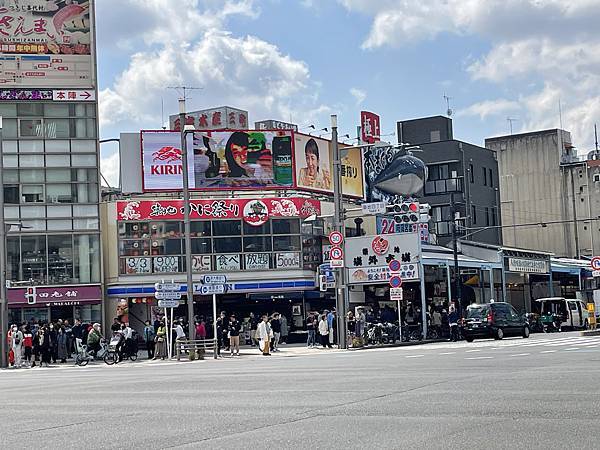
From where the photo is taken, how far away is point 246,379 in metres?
21.4

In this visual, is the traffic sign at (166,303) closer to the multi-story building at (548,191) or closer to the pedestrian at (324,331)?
the pedestrian at (324,331)

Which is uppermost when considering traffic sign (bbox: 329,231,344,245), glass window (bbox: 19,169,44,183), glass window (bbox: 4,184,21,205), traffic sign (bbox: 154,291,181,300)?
glass window (bbox: 19,169,44,183)

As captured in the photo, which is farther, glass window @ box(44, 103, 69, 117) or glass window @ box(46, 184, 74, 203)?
glass window @ box(44, 103, 69, 117)

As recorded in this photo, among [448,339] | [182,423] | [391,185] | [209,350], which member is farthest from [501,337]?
[182,423]

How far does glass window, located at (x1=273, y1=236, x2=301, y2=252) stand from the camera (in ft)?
174

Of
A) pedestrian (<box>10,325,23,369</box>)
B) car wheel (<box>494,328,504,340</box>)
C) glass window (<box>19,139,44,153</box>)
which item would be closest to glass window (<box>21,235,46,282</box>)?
glass window (<box>19,139,44,153</box>)

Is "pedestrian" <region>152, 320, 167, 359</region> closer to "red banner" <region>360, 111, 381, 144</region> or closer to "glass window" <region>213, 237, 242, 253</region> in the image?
"glass window" <region>213, 237, 242, 253</region>

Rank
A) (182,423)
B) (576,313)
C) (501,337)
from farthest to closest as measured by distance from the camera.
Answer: (576,313) < (501,337) < (182,423)

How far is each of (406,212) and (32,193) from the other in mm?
20662

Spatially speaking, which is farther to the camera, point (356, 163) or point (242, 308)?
point (356, 163)

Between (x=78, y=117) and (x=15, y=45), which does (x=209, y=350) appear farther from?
(x=15, y=45)

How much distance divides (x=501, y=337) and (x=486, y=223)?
4603 cm

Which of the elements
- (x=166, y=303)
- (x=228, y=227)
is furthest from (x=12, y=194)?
(x=166, y=303)

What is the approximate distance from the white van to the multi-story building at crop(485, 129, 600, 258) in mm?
34419
